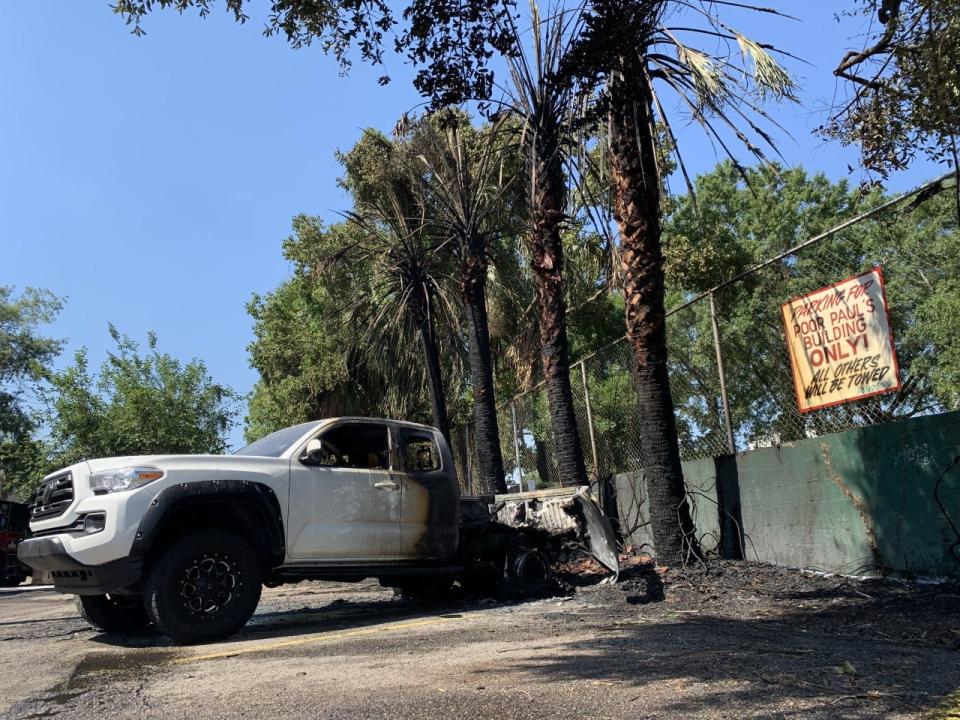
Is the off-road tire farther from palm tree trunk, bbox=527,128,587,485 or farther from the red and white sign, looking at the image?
the red and white sign

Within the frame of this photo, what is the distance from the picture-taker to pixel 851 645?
5699 mm

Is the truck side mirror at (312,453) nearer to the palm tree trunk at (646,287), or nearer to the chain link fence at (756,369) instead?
the palm tree trunk at (646,287)

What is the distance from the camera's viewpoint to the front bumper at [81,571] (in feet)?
22.4

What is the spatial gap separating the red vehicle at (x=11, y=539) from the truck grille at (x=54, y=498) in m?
16.4

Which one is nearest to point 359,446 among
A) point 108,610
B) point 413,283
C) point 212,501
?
point 212,501

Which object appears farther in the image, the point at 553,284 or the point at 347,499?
the point at 553,284

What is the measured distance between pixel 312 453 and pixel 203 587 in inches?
62.9

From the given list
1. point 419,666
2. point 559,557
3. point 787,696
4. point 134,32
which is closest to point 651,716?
Answer: point 787,696

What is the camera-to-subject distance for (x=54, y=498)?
7.46 m

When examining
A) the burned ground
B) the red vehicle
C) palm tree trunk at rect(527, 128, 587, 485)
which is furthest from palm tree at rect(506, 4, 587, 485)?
the red vehicle

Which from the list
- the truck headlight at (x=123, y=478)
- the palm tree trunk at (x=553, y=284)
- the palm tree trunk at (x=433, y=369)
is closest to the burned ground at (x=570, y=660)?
the truck headlight at (x=123, y=478)

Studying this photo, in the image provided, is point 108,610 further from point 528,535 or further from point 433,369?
point 433,369

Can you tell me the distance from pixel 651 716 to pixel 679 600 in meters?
4.51

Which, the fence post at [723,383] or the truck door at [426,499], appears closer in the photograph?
the truck door at [426,499]
